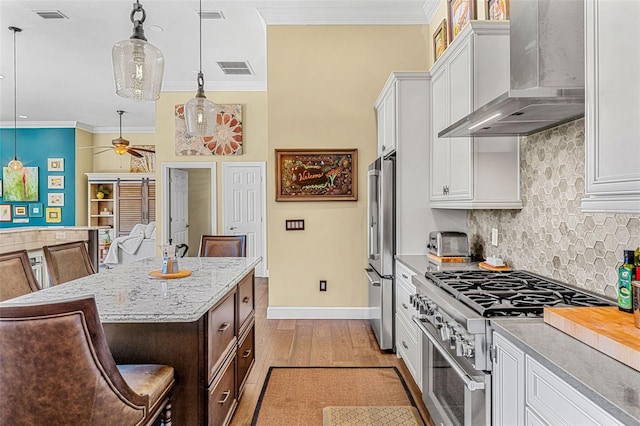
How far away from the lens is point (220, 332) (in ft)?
6.26

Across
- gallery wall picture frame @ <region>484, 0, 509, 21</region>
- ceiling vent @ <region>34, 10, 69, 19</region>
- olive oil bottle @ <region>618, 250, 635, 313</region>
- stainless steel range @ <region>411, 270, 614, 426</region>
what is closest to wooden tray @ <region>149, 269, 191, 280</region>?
stainless steel range @ <region>411, 270, 614, 426</region>

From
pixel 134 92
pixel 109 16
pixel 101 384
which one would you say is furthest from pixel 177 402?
pixel 109 16

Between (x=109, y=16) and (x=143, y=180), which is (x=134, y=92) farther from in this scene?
(x=143, y=180)

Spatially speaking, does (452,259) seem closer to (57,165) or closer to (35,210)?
(57,165)

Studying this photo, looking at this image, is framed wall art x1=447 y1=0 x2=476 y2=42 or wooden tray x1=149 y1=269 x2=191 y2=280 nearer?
wooden tray x1=149 y1=269 x2=191 y2=280

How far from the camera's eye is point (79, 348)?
1097 mm

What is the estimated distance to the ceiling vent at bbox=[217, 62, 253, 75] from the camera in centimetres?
546

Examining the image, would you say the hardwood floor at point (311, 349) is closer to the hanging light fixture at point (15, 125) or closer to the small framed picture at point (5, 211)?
the hanging light fixture at point (15, 125)

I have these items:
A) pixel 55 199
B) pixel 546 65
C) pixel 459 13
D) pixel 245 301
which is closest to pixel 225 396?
pixel 245 301

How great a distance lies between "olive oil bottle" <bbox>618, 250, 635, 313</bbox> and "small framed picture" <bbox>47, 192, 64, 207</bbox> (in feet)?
Result: 33.5

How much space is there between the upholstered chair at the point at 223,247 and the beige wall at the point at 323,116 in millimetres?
779

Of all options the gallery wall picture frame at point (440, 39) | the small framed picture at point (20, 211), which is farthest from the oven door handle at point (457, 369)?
the small framed picture at point (20, 211)

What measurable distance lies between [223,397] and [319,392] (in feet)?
2.89

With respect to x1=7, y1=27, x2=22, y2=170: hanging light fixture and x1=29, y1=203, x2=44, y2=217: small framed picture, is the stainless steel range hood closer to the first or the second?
x1=7, y1=27, x2=22, y2=170: hanging light fixture
